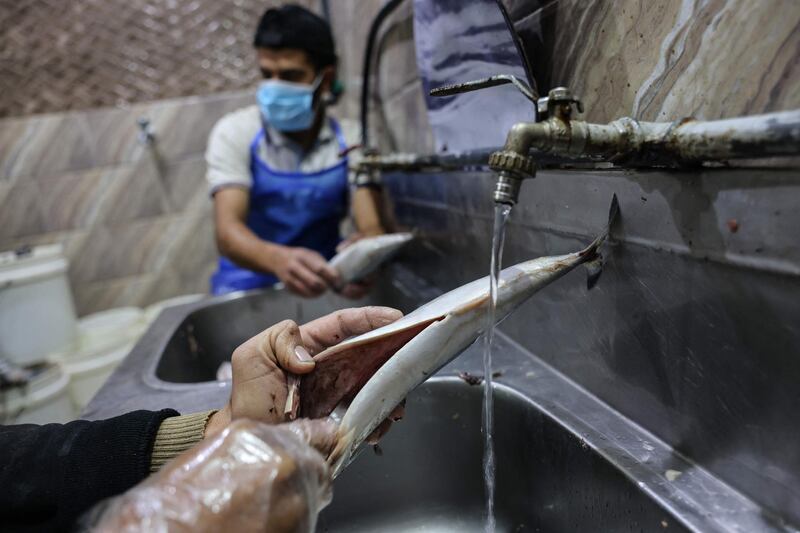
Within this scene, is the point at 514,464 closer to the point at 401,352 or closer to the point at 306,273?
the point at 401,352

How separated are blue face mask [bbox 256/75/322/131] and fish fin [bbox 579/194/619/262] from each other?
5.23 ft

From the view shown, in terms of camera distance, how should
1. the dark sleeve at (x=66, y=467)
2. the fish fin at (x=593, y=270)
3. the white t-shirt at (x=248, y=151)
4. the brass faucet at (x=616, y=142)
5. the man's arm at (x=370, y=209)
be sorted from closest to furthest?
the brass faucet at (x=616, y=142)
the dark sleeve at (x=66, y=467)
the fish fin at (x=593, y=270)
the man's arm at (x=370, y=209)
the white t-shirt at (x=248, y=151)

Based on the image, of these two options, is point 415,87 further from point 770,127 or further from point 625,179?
point 770,127

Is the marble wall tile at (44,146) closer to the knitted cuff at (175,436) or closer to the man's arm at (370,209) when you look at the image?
the man's arm at (370,209)

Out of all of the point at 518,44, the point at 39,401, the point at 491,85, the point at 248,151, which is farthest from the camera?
the point at 248,151

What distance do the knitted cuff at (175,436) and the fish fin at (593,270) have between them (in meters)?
0.64

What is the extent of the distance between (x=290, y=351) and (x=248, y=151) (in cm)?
166

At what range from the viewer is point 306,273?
1575 millimetres

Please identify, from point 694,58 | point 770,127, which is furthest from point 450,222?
point 770,127

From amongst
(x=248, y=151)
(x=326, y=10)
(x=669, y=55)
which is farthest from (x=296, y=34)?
(x=669, y=55)

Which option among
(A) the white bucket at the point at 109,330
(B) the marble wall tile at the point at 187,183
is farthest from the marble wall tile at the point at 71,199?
(A) the white bucket at the point at 109,330

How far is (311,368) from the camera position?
2.26 ft

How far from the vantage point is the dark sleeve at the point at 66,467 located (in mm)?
615

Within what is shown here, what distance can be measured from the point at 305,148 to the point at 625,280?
1848 millimetres
